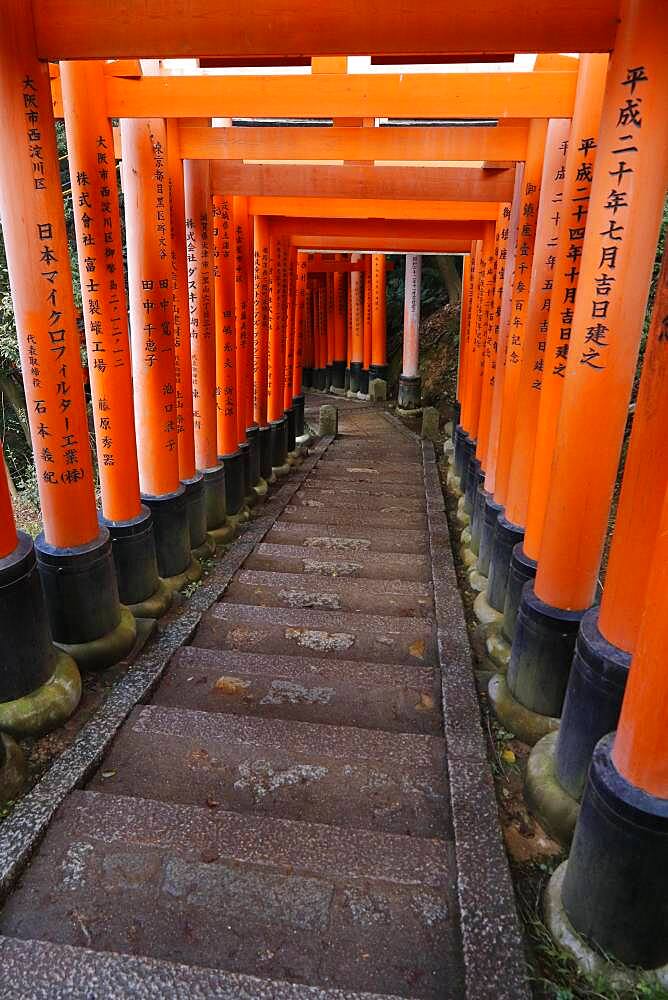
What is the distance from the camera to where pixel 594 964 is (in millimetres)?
2299

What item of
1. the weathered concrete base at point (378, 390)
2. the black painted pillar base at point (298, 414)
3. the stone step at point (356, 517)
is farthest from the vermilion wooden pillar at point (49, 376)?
the weathered concrete base at point (378, 390)

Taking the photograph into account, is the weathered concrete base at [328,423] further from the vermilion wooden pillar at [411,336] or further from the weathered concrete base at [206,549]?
the weathered concrete base at [206,549]

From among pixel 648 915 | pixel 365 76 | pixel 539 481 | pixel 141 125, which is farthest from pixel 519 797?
pixel 141 125

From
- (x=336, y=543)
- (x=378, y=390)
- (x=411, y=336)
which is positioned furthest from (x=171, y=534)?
(x=378, y=390)

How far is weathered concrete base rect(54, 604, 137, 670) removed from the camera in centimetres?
409

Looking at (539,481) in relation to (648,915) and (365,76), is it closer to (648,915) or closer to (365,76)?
(648,915)

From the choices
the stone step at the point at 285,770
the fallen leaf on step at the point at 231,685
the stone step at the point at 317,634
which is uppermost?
the stone step at the point at 285,770

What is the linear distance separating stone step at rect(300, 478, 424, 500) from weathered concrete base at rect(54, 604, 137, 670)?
515cm

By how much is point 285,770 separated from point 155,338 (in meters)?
3.49

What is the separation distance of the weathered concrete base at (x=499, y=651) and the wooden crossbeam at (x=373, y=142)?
11.9 ft

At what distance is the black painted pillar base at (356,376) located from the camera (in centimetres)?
2197

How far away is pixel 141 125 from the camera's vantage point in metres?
4.69

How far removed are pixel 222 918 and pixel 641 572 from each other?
207cm

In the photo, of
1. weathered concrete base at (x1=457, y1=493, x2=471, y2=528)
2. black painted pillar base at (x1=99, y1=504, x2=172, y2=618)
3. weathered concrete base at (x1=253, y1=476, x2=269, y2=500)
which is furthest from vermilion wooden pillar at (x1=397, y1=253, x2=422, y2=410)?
black painted pillar base at (x1=99, y1=504, x2=172, y2=618)
